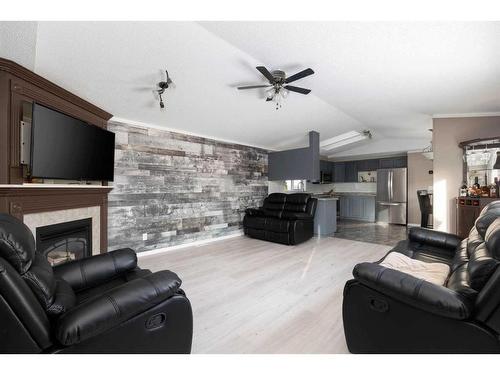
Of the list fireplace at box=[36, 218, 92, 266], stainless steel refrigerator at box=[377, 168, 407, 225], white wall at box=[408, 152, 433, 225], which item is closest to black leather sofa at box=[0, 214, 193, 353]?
fireplace at box=[36, 218, 92, 266]

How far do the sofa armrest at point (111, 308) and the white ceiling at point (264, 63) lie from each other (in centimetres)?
214

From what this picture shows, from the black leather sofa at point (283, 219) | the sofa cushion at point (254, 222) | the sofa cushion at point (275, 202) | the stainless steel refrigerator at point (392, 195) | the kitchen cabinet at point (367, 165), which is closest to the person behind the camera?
the black leather sofa at point (283, 219)

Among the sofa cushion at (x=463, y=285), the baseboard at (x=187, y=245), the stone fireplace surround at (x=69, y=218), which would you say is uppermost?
the stone fireplace surround at (x=69, y=218)

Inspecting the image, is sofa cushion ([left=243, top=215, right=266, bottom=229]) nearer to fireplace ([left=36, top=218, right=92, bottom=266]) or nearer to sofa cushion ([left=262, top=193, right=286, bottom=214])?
sofa cushion ([left=262, top=193, right=286, bottom=214])

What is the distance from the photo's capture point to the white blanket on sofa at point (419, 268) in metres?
1.66

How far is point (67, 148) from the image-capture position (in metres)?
2.37

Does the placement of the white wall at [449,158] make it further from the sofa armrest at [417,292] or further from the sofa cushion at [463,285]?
the sofa armrest at [417,292]

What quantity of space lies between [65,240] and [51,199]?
59 cm

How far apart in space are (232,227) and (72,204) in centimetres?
321

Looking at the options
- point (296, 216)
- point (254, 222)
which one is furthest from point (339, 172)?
point (254, 222)

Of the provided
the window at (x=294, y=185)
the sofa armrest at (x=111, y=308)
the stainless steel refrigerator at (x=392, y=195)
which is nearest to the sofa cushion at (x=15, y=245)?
the sofa armrest at (x=111, y=308)

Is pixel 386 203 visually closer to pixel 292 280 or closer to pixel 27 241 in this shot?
pixel 292 280

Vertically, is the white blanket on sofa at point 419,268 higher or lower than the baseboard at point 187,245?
higher

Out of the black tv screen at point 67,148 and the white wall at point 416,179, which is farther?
the white wall at point 416,179
